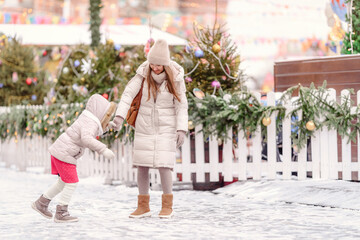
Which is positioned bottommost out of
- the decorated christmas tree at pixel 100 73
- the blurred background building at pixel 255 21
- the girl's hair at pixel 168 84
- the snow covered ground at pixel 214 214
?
the snow covered ground at pixel 214 214

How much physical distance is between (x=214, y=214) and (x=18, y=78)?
964 centimetres

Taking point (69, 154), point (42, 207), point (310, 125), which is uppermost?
point (310, 125)

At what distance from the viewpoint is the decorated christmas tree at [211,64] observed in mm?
8875

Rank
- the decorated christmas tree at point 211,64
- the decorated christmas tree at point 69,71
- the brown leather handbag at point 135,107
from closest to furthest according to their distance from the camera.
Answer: the brown leather handbag at point 135,107, the decorated christmas tree at point 211,64, the decorated christmas tree at point 69,71

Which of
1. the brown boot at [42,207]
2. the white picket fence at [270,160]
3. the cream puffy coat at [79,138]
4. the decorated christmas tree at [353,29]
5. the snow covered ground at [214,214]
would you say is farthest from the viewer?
the decorated christmas tree at [353,29]

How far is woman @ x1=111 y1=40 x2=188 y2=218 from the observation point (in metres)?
6.38

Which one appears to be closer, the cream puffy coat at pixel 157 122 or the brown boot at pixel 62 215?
the brown boot at pixel 62 215

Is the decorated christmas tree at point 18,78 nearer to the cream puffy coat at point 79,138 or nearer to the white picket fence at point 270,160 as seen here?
the white picket fence at point 270,160

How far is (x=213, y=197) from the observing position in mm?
7973

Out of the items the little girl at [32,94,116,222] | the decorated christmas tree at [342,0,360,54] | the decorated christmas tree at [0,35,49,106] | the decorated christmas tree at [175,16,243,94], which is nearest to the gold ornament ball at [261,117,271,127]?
the decorated christmas tree at [175,16,243,94]

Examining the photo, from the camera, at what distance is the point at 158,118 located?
6445mm

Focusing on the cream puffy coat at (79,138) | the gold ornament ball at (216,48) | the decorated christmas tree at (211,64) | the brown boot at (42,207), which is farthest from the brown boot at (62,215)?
the gold ornament ball at (216,48)

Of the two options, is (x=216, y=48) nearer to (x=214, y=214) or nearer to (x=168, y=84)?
(x=168, y=84)

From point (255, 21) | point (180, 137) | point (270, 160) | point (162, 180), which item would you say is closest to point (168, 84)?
point (180, 137)
